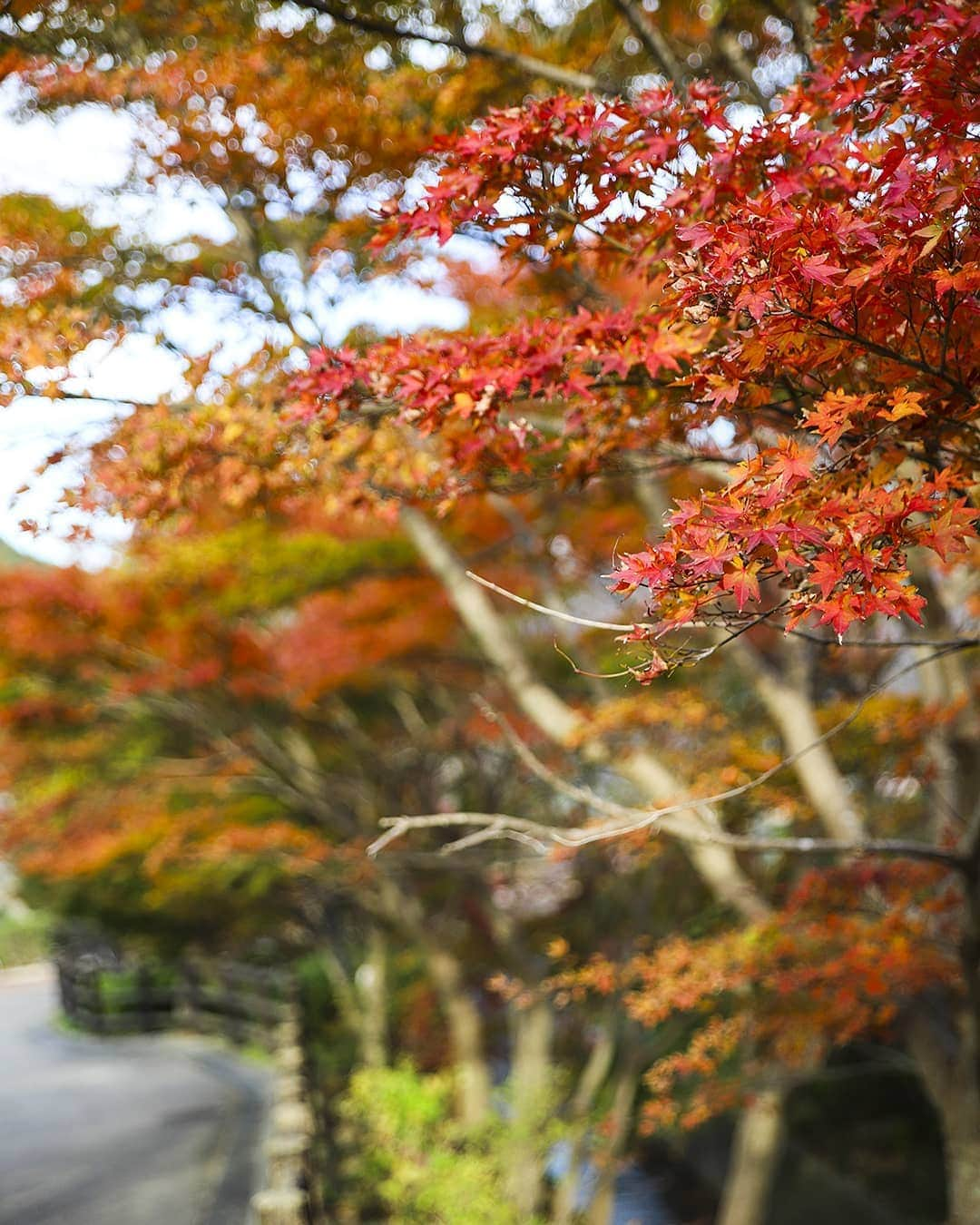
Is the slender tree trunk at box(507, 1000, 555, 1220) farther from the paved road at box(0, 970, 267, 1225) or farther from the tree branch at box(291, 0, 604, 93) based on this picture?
the tree branch at box(291, 0, 604, 93)

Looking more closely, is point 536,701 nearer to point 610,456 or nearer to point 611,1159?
point 610,456

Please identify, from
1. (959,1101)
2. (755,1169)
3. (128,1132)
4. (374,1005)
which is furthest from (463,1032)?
(959,1101)

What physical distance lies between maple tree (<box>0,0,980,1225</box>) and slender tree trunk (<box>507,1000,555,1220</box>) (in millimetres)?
225

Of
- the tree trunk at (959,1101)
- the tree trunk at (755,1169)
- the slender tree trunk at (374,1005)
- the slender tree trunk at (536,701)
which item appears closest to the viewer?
the tree trunk at (959,1101)

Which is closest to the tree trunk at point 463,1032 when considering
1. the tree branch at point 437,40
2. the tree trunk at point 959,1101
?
the tree trunk at point 959,1101

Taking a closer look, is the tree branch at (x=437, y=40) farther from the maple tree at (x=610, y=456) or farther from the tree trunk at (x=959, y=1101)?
the tree trunk at (x=959, y=1101)

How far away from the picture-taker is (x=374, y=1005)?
12469 millimetres

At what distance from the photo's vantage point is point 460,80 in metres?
5.07

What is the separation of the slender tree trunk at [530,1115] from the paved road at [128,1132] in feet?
7.01

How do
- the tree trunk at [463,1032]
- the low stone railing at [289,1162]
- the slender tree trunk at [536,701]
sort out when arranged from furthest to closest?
1. the tree trunk at [463,1032]
2. the slender tree trunk at [536,701]
3. the low stone railing at [289,1162]

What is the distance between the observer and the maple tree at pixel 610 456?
2031 mm

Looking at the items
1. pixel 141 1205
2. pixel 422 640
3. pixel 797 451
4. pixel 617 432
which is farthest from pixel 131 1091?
pixel 797 451

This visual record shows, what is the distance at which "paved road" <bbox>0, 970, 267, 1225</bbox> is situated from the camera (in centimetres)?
710

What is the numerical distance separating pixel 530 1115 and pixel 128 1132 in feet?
12.8
